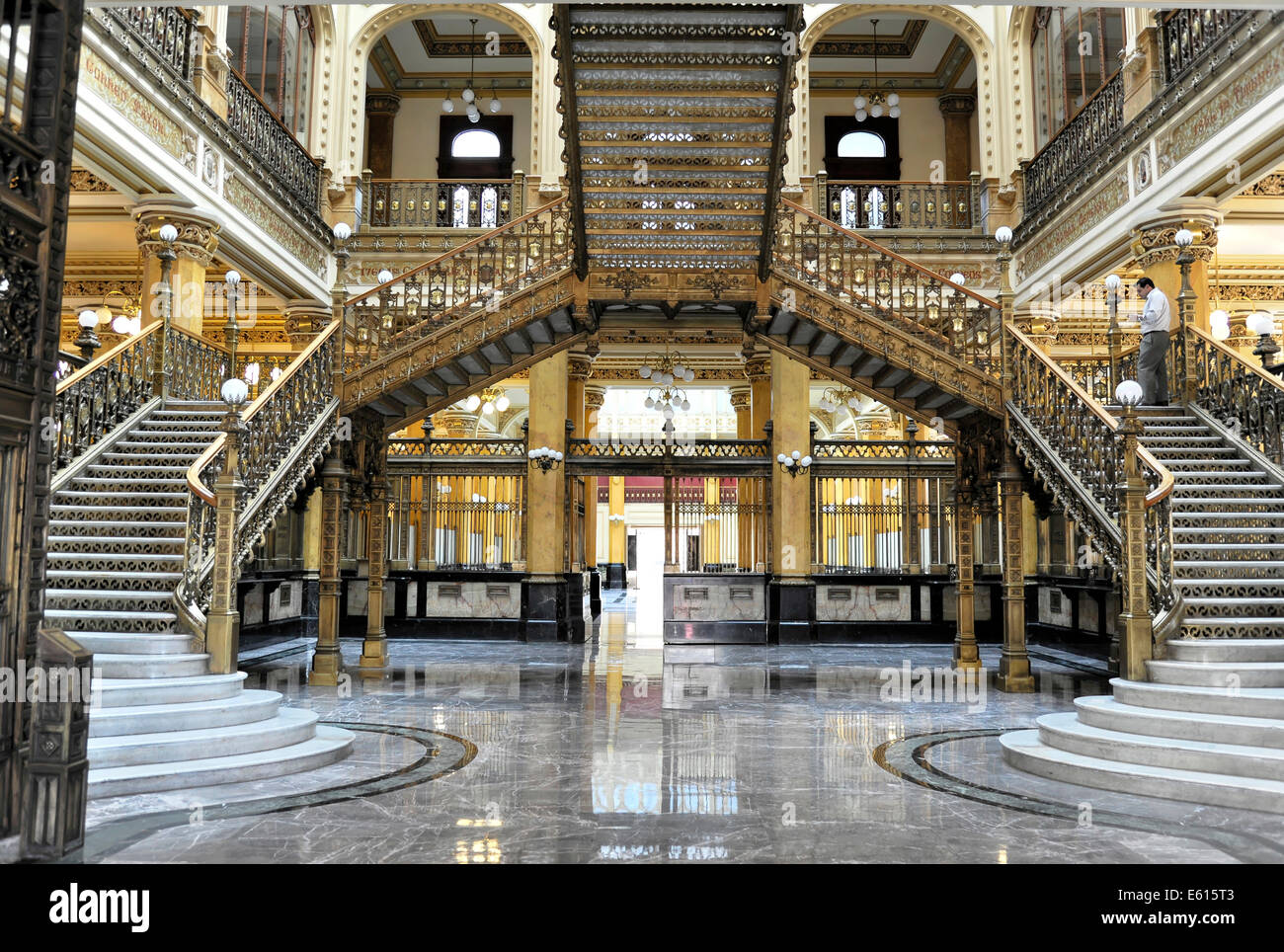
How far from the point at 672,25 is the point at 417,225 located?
30.6 feet

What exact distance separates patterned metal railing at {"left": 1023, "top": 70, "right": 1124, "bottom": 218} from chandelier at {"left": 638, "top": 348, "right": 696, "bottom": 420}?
6048 millimetres

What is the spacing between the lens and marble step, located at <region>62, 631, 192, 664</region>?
6637 mm

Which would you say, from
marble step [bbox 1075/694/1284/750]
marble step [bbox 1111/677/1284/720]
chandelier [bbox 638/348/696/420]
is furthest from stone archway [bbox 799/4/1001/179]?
marble step [bbox 1075/694/1284/750]

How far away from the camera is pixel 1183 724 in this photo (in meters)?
5.61

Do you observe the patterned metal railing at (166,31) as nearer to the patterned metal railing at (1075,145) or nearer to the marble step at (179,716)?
the marble step at (179,716)

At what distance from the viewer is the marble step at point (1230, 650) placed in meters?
6.32

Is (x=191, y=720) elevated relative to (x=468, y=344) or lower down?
lower down

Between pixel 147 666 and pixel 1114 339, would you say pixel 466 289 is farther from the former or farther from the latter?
pixel 1114 339

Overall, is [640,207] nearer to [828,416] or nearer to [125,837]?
[125,837]

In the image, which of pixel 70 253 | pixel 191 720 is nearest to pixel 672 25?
pixel 191 720

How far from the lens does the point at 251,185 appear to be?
12820 mm

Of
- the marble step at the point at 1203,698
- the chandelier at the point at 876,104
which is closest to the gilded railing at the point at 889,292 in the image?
Result: the marble step at the point at 1203,698
